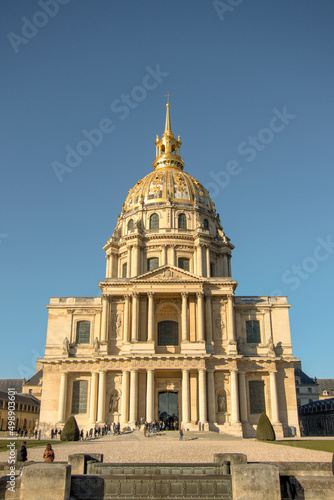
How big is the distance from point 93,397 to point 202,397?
430 inches

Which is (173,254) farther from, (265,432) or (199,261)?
(265,432)

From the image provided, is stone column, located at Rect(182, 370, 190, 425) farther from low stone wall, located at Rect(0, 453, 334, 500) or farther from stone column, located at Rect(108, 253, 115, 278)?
low stone wall, located at Rect(0, 453, 334, 500)

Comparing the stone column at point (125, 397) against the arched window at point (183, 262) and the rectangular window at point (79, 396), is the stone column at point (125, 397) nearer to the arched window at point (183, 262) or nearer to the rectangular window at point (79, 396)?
the rectangular window at point (79, 396)

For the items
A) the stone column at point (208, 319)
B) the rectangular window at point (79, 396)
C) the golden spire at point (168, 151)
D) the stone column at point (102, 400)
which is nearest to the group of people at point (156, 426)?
the stone column at point (102, 400)

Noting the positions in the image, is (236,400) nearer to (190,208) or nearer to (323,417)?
(190,208)

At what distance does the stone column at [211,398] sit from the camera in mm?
46656

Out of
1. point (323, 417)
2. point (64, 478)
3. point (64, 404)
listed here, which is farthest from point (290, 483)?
point (323, 417)

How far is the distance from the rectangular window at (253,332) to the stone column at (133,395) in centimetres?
1315

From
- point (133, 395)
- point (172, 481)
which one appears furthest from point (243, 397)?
point (172, 481)

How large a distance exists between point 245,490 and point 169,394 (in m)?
37.8

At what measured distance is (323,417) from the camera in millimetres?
72000

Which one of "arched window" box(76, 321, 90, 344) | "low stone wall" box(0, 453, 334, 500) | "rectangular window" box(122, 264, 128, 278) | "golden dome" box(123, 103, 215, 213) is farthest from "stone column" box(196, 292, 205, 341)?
"low stone wall" box(0, 453, 334, 500)

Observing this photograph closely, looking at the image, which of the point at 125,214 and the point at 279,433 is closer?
the point at 279,433

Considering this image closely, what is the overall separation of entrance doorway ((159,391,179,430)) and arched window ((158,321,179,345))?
5446 millimetres
